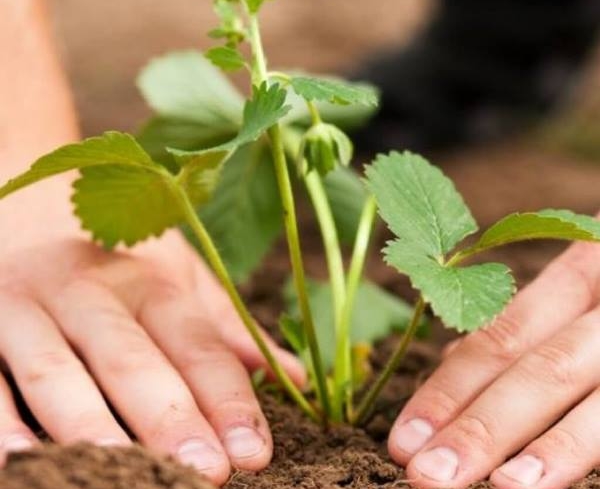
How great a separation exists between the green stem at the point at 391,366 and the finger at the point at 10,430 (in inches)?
13.7

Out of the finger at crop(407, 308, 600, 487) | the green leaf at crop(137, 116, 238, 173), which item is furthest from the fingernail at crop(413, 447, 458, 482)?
the green leaf at crop(137, 116, 238, 173)

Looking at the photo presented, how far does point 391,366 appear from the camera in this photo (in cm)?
114

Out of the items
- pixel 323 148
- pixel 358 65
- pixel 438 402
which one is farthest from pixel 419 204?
pixel 358 65

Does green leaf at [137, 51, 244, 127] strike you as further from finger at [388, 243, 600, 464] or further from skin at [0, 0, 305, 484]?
finger at [388, 243, 600, 464]

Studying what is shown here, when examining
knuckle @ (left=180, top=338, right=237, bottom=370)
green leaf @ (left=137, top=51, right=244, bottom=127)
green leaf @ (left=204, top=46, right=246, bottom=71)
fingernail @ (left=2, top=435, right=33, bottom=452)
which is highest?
green leaf @ (left=204, top=46, right=246, bottom=71)

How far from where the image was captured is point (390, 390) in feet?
4.61

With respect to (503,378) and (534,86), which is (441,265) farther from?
(534,86)

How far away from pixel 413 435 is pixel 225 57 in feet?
1.37

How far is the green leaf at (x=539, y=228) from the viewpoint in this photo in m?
1.00

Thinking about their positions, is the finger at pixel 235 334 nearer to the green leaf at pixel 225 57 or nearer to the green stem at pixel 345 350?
the green stem at pixel 345 350

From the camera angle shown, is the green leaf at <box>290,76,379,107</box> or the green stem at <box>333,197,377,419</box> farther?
the green stem at <box>333,197,377,419</box>

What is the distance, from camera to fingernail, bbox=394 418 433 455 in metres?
1.11

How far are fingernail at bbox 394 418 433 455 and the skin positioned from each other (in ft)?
0.44

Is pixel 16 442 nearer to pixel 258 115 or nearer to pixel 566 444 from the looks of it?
pixel 258 115
